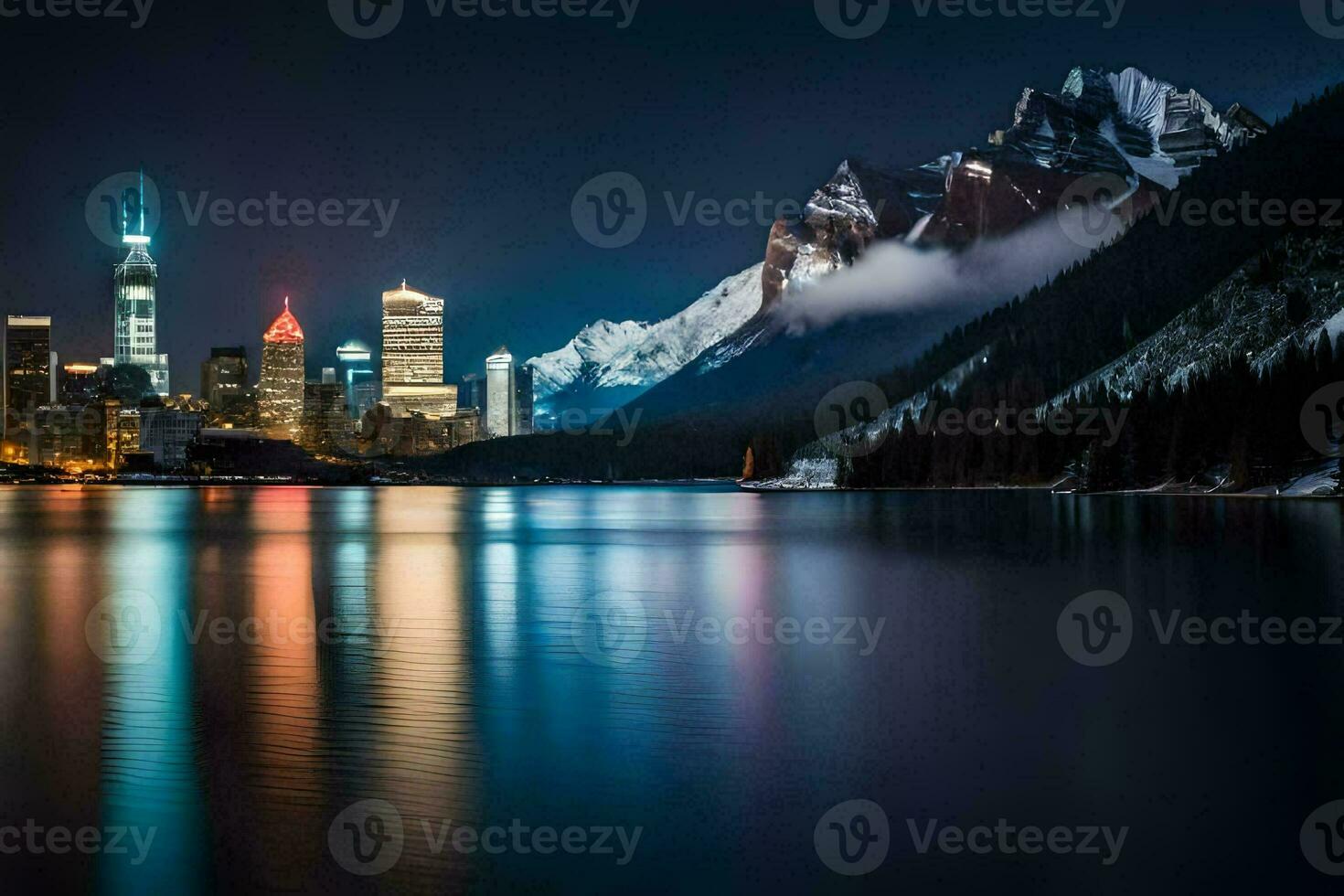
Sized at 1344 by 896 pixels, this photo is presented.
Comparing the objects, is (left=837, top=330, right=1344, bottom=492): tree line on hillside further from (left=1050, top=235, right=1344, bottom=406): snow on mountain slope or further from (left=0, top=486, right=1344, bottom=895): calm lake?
(left=0, top=486, right=1344, bottom=895): calm lake

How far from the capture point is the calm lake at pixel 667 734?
57.0 feet

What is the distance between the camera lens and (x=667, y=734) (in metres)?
25.2

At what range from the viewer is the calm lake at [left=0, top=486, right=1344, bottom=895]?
57.0 ft

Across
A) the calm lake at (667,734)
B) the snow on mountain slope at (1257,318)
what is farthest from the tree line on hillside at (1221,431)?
the calm lake at (667,734)

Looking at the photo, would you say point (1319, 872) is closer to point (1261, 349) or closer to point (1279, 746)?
point (1279, 746)

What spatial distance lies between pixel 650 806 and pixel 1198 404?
135665 mm

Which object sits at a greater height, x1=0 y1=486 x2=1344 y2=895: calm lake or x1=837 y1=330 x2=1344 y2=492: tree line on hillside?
x1=837 y1=330 x2=1344 y2=492: tree line on hillside

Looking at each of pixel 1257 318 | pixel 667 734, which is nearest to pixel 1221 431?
pixel 1257 318

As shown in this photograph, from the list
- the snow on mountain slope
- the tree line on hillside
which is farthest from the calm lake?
the snow on mountain slope

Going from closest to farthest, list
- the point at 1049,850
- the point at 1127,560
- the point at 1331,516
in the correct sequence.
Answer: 1. the point at 1049,850
2. the point at 1127,560
3. the point at 1331,516

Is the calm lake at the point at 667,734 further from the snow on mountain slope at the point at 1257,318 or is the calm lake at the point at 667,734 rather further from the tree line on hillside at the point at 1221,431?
the snow on mountain slope at the point at 1257,318

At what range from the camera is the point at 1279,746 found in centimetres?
2308

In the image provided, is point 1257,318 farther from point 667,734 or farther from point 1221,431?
point 667,734

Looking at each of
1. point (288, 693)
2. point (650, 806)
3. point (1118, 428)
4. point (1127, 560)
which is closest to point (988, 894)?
point (650, 806)
